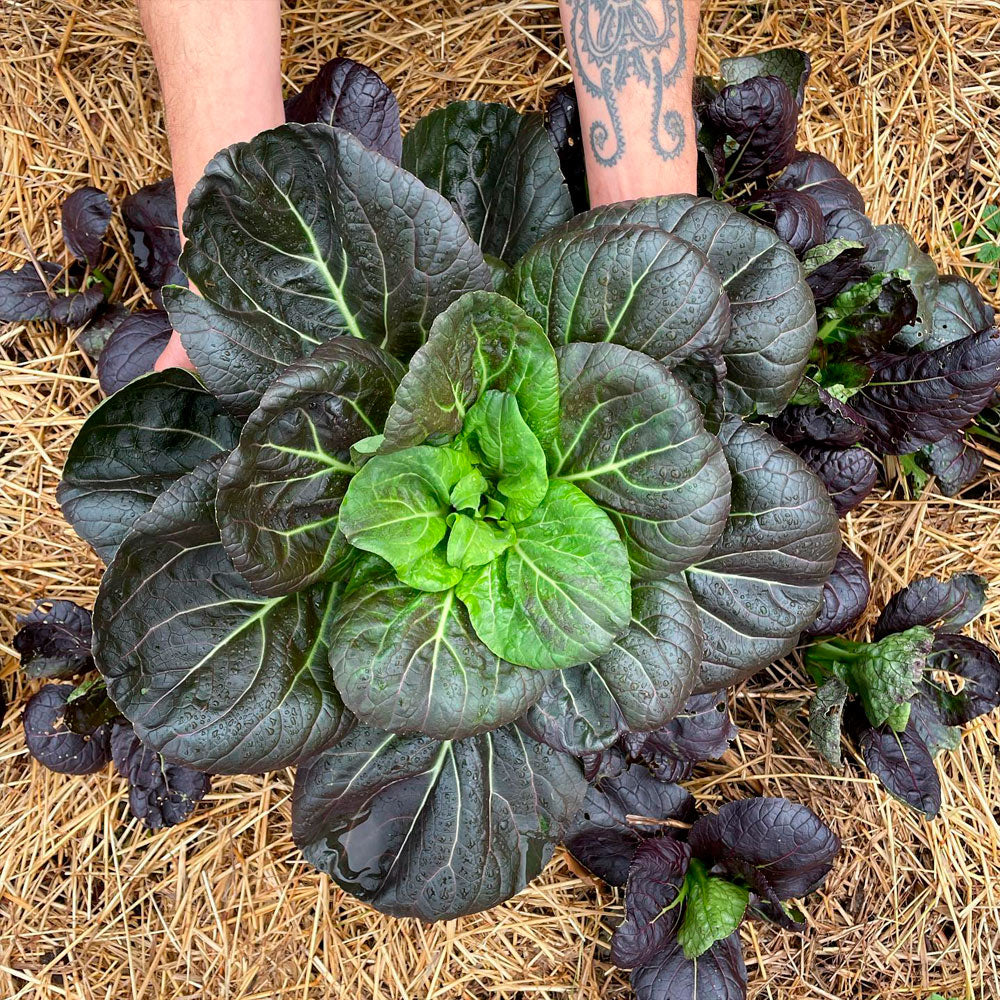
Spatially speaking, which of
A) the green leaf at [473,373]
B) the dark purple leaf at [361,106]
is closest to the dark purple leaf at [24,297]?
the dark purple leaf at [361,106]

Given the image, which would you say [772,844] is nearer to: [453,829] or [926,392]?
[453,829]

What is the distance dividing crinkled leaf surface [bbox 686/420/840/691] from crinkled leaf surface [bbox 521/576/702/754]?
0.51ft

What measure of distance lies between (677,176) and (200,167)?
1.07 m

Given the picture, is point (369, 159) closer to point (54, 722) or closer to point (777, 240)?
point (777, 240)

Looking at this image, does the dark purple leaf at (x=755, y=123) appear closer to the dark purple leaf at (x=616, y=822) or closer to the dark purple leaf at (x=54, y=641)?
the dark purple leaf at (x=616, y=822)

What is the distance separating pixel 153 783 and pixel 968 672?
7.31ft

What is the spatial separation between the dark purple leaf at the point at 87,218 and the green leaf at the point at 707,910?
95.4 inches

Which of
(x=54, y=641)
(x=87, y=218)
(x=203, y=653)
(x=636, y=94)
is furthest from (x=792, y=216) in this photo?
(x=54, y=641)

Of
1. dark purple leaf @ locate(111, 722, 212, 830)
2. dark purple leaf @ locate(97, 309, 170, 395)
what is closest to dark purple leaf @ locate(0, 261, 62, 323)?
dark purple leaf @ locate(97, 309, 170, 395)

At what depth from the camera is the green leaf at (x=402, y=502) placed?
4.75 feet

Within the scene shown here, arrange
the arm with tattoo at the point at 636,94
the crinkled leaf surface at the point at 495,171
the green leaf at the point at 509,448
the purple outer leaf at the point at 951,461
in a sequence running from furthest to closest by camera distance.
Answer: the purple outer leaf at the point at 951,461 < the arm with tattoo at the point at 636,94 < the crinkled leaf surface at the point at 495,171 < the green leaf at the point at 509,448

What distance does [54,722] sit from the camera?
7.55ft

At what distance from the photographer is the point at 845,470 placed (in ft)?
7.21

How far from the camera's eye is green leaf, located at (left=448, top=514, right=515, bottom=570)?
1.56 metres
